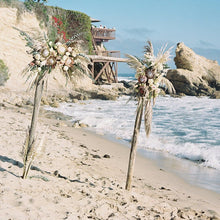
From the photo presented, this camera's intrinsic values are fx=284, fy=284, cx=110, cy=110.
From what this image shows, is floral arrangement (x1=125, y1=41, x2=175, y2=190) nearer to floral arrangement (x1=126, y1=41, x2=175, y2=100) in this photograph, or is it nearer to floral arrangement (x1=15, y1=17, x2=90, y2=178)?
floral arrangement (x1=126, y1=41, x2=175, y2=100)

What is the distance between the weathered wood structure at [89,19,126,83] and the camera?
110ft

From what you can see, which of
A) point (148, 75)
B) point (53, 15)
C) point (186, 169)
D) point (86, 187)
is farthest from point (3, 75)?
point (148, 75)

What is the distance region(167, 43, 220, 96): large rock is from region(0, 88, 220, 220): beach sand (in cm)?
2730

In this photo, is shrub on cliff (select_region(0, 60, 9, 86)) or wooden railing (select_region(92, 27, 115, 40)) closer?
shrub on cliff (select_region(0, 60, 9, 86))

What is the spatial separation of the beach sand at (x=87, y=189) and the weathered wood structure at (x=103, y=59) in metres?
24.8

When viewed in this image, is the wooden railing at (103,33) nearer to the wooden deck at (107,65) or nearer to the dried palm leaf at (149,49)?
the wooden deck at (107,65)

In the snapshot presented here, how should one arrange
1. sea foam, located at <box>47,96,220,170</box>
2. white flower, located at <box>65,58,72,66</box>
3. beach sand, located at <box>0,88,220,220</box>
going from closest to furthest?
beach sand, located at <box>0,88,220,220</box>, white flower, located at <box>65,58,72,66</box>, sea foam, located at <box>47,96,220,170</box>

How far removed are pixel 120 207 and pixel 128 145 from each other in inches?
249

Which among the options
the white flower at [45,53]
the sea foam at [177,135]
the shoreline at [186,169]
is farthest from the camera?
the sea foam at [177,135]

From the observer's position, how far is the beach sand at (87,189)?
4.41 meters

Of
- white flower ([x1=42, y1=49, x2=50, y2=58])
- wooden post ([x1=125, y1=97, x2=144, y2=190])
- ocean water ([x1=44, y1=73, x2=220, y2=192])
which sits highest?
white flower ([x1=42, y1=49, x2=50, y2=58])

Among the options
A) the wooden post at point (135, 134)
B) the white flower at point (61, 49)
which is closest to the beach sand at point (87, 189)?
the wooden post at point (135, 134)

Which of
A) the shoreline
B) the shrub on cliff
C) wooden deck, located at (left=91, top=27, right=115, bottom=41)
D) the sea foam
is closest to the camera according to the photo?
the shoreline

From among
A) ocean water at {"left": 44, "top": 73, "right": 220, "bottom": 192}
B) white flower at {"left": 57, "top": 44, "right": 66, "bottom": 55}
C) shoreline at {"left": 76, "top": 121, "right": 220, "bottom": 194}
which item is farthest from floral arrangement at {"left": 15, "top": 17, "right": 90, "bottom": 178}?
shoreline at {"left": 76, "top": 121, "right": 220, "bottom": 194}
